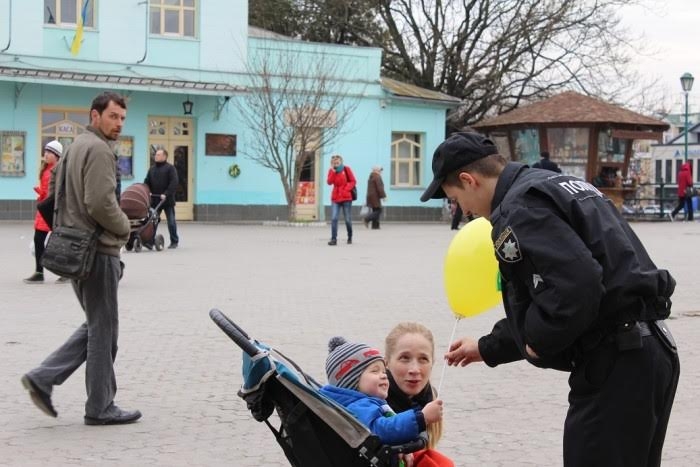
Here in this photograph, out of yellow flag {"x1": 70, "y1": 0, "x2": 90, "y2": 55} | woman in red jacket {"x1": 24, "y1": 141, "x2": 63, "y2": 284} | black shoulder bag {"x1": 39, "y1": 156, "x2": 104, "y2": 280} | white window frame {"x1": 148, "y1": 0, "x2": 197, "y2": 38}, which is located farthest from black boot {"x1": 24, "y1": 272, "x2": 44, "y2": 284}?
white window frame {"x1": 148, "y1": 0, "x2": 197, "y2": 38}

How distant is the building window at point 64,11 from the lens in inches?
1205

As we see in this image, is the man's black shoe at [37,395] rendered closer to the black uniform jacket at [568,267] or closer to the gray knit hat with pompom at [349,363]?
the gray knit hat with pompom at [349,363]

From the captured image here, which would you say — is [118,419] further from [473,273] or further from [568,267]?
[568,267]

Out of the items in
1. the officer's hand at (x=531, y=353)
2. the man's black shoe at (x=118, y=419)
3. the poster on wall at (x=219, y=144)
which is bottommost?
the man's black shoe at (x=118, y=419)

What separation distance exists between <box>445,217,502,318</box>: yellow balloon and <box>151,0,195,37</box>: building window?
28.4 m

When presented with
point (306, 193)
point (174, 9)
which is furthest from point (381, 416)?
point (306, 193)

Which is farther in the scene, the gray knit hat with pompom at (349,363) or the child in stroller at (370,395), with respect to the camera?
the gray knit hat with pompom at (349,363)

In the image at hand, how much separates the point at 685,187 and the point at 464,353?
1310 inches

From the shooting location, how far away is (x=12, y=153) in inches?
1191

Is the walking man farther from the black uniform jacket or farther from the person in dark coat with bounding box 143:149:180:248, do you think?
the person in dark coat with bounding box 143:149:180:248

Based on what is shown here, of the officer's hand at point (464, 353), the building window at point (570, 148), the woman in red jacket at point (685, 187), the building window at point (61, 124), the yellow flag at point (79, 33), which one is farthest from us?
the woman in red jacket at point (685, 187)

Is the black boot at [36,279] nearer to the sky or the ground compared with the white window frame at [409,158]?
nearer to the ground

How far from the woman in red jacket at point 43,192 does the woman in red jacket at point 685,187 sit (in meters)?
24.9

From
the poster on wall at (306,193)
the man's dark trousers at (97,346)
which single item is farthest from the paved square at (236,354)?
the poster on wall at (306,193)
